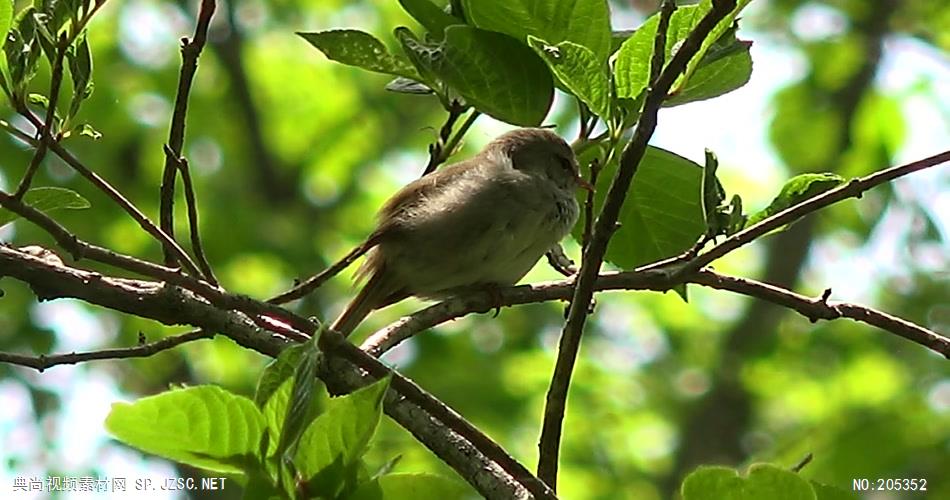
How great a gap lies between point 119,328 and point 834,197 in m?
6.17

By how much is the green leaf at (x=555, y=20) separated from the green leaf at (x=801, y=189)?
0.32m

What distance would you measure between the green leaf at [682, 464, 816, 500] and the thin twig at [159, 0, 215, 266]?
95cm

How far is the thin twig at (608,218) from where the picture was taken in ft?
4.33

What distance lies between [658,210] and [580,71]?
0.56 m

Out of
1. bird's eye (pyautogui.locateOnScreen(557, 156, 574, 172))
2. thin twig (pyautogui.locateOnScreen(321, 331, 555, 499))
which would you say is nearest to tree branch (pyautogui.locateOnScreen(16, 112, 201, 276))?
thin twig (pyautogui.locateOnScreen(321, 331, 555, 499))

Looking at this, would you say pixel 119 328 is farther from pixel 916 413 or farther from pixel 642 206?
pixel 642 206

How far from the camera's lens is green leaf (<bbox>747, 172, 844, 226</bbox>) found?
1.65 metres

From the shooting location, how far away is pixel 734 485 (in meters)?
1.11

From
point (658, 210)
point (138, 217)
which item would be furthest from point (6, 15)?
point (658, 210)

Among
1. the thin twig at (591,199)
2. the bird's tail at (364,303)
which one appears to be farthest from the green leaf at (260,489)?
the bird's tail at (364,303)

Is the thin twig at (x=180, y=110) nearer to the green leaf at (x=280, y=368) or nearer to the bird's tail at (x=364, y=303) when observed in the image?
the green leaf at (x=280, y=368)

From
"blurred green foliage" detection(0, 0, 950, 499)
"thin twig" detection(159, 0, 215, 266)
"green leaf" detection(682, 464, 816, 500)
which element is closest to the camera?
"green leaf" detection(682, 464, 816, 500)

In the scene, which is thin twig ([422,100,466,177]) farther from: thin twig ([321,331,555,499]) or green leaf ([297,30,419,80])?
thin twig ([321,331,555,499])

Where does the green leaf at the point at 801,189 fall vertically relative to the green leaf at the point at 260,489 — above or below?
above
